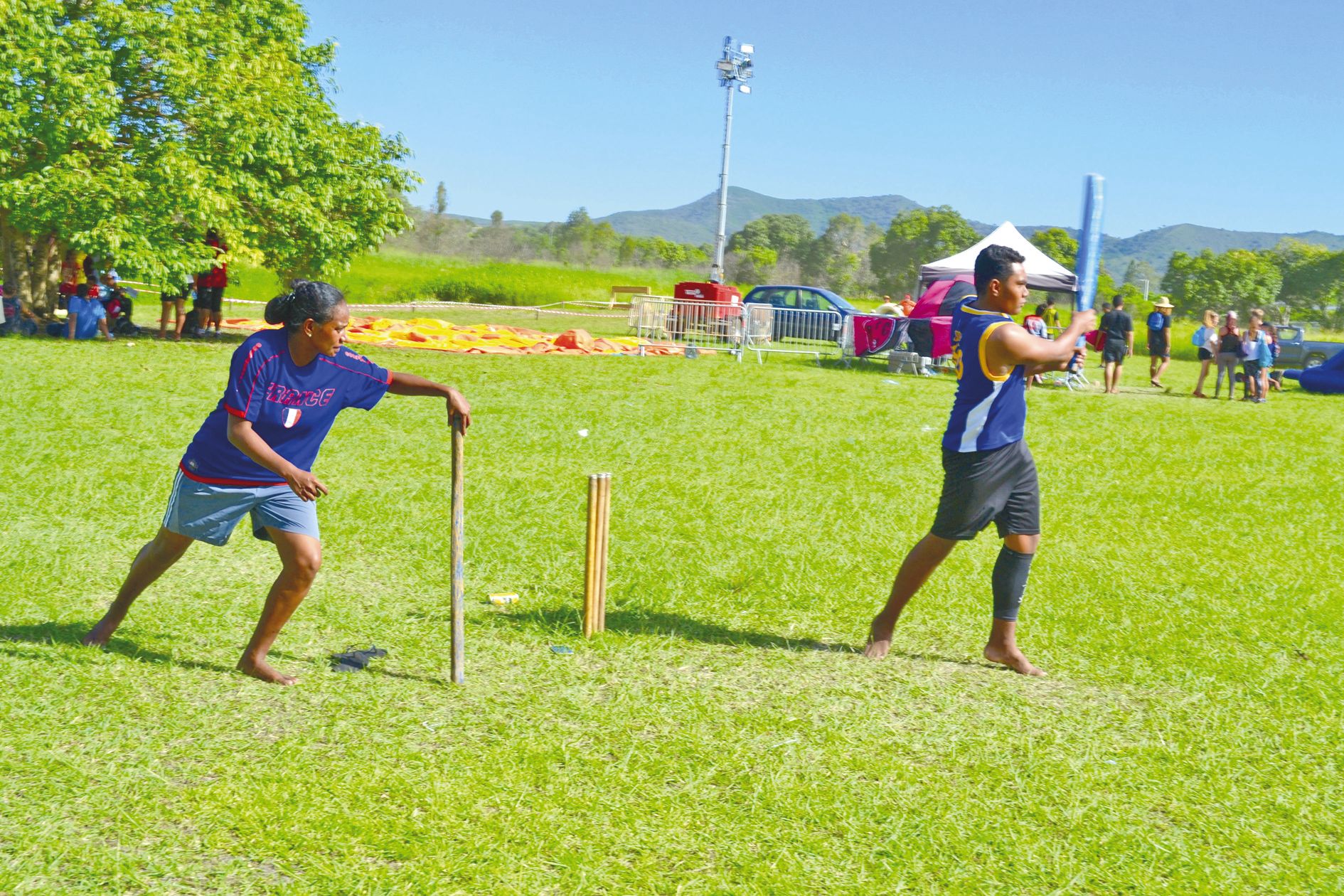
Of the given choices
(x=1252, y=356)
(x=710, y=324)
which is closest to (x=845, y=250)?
(x=710, y=324)

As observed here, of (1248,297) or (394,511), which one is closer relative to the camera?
(394,511)

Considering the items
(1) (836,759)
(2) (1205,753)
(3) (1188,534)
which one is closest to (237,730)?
(1) (836,759)

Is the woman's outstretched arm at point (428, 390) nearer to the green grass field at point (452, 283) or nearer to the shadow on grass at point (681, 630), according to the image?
the shadow on grass at point (681, 630)

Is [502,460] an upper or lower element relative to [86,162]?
lower

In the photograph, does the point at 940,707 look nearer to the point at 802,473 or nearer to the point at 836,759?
the point at 836,759

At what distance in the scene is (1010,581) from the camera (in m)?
5.47

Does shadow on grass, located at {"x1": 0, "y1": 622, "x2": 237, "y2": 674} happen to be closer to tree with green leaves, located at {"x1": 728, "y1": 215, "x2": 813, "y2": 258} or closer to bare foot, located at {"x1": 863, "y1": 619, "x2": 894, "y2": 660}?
bare foot, located at {"x1": 863, "y1": 619, "x2": 894, "y2": 660}

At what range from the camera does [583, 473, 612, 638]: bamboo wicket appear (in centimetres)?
564

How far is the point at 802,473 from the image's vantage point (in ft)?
34.6

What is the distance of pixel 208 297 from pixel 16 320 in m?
3.14

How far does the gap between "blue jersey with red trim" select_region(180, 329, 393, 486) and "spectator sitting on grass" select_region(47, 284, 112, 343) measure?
16.1m

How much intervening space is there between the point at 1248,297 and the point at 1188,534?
11634 cm

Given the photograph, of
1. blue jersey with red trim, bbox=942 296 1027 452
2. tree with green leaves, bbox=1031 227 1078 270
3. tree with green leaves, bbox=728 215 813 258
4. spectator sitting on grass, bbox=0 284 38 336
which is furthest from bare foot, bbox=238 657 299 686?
tree with green leaves, bbox=728 215 813 258

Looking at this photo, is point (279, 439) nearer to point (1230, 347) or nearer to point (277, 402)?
point (277, 402)
